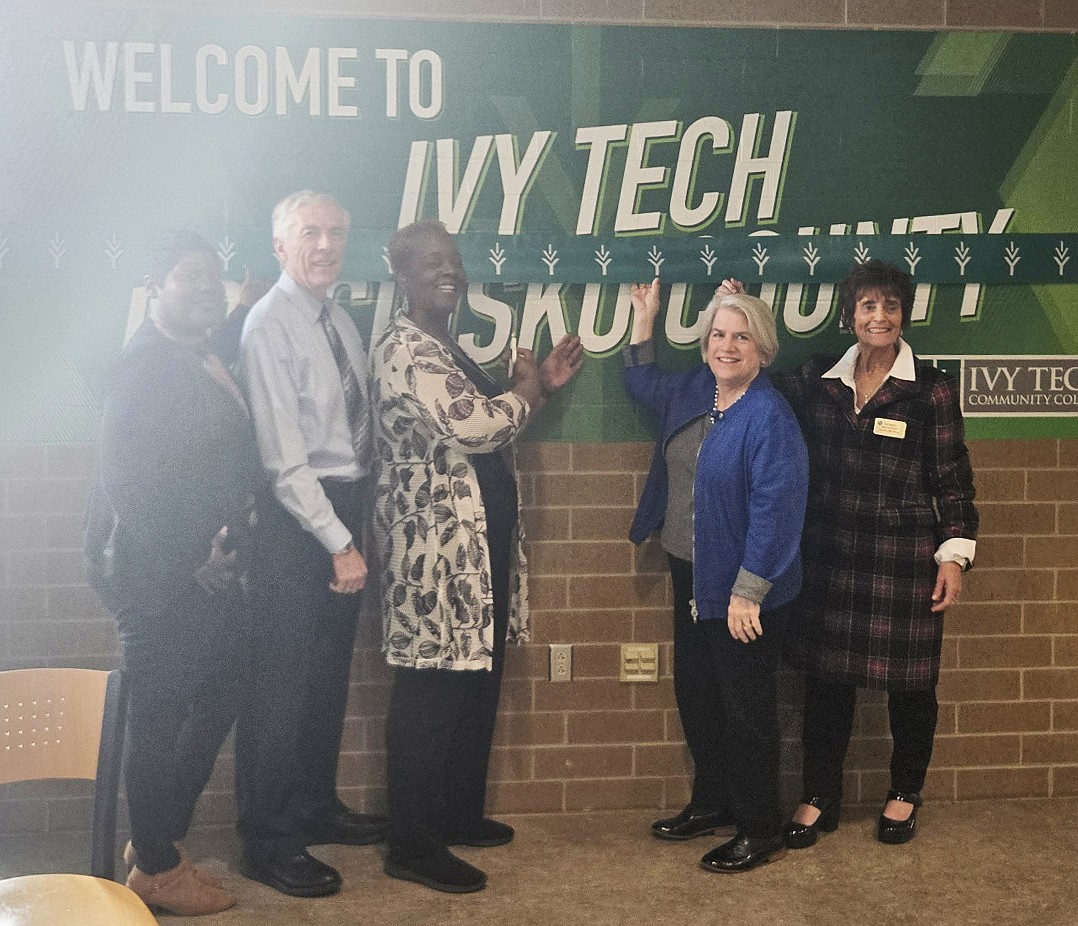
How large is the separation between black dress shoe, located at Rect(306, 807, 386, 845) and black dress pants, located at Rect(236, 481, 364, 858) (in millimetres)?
206

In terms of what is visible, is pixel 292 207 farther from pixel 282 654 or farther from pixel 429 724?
pixel 429 724

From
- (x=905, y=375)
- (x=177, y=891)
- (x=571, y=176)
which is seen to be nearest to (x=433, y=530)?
(x=177, y=891)

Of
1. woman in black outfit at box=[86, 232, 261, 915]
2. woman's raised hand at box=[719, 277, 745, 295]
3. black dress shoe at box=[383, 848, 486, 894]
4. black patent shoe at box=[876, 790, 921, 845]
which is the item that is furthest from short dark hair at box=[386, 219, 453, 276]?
black patent shoe at box=[876, 790, 921, 845]

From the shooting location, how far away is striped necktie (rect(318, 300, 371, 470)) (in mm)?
3457

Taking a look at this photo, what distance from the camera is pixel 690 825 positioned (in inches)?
149

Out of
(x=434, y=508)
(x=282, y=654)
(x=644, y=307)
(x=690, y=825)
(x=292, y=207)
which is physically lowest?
(x=690, y=825)

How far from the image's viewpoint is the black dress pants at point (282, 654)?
338cm

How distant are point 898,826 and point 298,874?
1834 millimetres

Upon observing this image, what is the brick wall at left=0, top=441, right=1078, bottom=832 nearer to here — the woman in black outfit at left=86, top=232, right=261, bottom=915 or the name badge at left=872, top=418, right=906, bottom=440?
the name badge at left=872, top=418, right=906, bottom=440

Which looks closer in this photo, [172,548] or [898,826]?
[172,548]

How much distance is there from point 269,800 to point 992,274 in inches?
111

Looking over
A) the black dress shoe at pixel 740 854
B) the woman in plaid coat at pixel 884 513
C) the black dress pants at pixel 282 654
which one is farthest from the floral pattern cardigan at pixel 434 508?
the woman in plaid coat at pixel 884 513

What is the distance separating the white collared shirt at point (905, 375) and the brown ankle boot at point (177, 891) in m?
2.31

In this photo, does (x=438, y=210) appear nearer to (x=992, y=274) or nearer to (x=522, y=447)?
(x=522, y=447)
